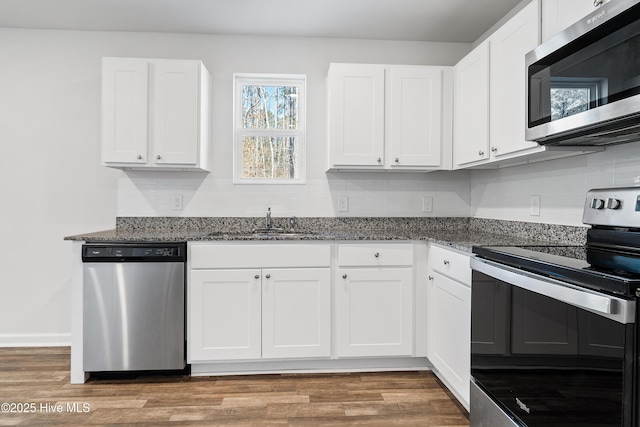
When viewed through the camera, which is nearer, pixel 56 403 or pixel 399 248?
pixel 56 403

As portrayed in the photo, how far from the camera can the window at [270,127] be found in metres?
3.21

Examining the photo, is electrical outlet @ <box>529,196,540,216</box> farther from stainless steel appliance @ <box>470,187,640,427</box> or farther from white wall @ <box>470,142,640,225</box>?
stainless steel appliance @ <box>470,187,640,427</box>

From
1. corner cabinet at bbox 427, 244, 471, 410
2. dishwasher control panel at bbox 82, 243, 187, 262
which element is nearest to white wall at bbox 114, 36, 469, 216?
dishwasher control panel at bbox 82, 243, 187, 262

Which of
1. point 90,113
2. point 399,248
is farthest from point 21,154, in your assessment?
point 399,248

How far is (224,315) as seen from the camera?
2.52m

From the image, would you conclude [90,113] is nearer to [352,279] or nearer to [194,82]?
[194,82]

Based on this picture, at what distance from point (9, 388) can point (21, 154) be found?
173cm

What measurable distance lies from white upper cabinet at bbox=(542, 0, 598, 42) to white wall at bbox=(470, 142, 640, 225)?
0.60m

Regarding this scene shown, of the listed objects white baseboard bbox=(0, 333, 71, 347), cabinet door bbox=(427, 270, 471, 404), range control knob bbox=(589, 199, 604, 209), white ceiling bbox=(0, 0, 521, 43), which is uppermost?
white ceiling bbox=(0, 0, 521, 43)

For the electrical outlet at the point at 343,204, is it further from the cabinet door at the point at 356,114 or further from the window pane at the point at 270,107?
the window pane at the point at 270,107

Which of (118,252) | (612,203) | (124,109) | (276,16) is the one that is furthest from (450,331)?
(124,109)

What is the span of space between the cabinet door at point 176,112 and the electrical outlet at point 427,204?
1812 mm

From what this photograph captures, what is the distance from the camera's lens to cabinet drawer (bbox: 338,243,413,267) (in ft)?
8.52

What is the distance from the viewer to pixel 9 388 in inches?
93.5
